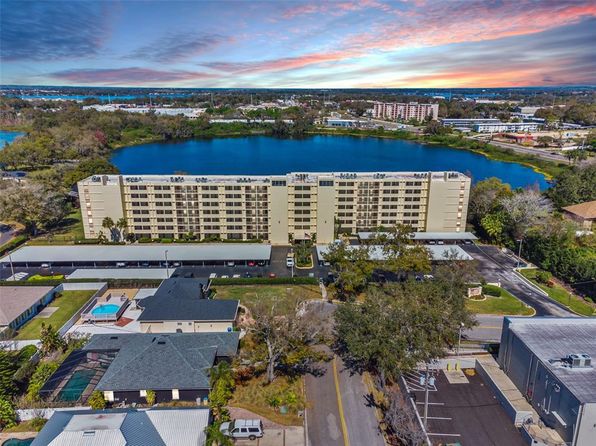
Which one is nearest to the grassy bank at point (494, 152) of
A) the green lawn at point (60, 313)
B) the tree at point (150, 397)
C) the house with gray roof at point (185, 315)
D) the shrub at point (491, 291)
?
the shrub at point (491, 291)

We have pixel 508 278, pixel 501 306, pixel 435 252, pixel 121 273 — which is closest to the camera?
pixel 501 306

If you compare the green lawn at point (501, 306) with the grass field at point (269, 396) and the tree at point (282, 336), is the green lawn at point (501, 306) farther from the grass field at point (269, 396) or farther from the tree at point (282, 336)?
the grass field at point (269, 396)

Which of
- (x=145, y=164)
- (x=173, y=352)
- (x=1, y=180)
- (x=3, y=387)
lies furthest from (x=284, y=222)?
(x=145, y=164)

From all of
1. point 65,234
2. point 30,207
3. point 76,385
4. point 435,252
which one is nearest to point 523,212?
point 435,252

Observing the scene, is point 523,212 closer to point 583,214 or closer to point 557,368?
point 583,214

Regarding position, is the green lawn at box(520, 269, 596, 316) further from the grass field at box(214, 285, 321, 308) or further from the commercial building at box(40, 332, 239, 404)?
the commercial building at box(40, 332, 239, 404)

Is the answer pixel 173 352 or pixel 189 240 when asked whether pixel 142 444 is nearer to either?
pixel 173 352

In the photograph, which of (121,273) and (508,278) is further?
(508,278)
